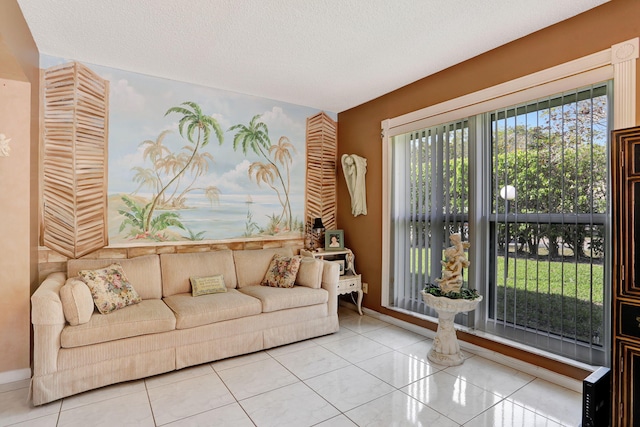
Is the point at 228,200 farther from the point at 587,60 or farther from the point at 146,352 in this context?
the point at 587,60

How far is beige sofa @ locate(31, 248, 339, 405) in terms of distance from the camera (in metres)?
2.36

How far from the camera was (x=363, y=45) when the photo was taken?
292 centimetres

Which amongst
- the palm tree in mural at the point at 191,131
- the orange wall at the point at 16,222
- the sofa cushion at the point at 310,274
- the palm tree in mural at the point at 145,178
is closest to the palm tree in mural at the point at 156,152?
the palm tree in mural at the point at 145,178

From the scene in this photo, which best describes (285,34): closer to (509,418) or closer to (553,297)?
(553,297)

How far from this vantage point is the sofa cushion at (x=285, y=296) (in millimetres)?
3271

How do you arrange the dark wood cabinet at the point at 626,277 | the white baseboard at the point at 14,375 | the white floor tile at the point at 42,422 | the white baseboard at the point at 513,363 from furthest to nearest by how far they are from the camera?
the white baseboard at the point at 14,375
the white baseboard at the point at 513,363
the white floor tile at the point at 42,422
the dark wood cabinet at the point at 626,277

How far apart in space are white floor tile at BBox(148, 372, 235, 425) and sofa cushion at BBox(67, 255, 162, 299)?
3.22 feet

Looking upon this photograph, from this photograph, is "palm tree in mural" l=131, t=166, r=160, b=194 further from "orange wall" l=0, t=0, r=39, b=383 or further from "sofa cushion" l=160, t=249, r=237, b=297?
"orange wall" l=0, t=0, r=39, b=383

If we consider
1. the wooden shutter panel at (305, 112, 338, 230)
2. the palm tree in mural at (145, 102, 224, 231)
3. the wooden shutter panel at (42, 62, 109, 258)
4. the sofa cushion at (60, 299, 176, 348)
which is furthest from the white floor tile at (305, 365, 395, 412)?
the wooden shutter panel at (42, 62, 109, 258)

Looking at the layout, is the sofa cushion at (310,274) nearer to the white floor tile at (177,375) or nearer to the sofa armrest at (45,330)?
the white floor tile at (177,375)

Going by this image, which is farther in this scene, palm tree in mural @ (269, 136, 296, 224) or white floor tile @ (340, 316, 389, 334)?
palm tree in mural @ (269, 136, 296, 224)

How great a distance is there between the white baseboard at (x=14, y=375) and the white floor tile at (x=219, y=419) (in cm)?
149

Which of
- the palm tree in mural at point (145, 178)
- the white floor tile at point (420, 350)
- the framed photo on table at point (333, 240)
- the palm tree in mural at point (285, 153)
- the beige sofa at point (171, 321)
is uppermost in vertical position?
the palm tree in mural at point (285, 153)

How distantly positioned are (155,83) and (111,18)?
106cm
